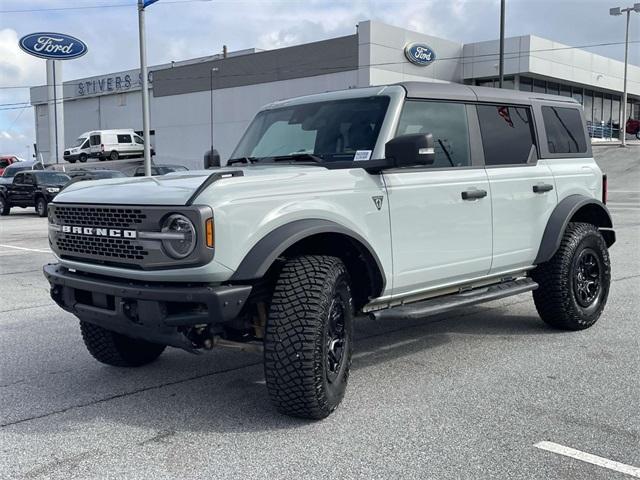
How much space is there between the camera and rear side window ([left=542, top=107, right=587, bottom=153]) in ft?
20.5

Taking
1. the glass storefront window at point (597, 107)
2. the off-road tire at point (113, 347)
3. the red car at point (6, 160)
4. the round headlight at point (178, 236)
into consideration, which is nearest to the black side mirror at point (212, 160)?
A: the off-road tire at point (113, 347)

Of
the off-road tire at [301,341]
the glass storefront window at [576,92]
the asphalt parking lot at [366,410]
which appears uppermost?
the glass storefront window at [576,92]

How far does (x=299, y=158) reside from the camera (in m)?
4.99

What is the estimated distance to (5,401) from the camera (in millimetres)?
4520

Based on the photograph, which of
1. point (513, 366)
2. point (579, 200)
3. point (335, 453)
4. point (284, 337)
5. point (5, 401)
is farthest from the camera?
point (579, 200)

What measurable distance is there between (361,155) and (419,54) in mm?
39357

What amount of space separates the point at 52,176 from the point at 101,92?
43652 mm

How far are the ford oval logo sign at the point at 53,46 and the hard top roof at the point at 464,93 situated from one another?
4196cm

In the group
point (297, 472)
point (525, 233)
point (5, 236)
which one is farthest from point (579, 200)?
point (5, 236)

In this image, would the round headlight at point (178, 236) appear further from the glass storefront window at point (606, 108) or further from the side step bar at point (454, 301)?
the glass storefront window at point (606, 108)

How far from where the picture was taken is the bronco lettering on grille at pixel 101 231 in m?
3.91

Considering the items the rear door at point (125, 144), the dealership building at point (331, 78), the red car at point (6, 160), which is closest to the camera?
the dealership building at point (331, 78)

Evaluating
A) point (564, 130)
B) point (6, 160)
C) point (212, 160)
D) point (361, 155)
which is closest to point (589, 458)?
point (361, 155)

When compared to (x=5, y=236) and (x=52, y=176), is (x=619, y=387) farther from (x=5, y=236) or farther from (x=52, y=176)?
(x=52, y=176)
